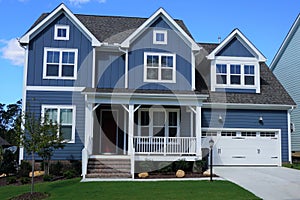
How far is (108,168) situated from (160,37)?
7396mm

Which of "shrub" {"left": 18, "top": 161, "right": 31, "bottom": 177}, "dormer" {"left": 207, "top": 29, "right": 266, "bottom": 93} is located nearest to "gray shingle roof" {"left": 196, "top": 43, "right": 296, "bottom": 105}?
"dormer" {"left": 207, "top": 29, "right": 266, "bottom": 93}

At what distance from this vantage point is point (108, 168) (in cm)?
1527

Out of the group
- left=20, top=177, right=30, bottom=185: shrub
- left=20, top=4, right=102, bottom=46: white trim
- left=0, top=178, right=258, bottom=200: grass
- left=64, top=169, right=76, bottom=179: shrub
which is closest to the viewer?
left=0, top=178, right=258, bottom=200: grass

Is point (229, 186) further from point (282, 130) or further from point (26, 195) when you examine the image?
point (282, 130)

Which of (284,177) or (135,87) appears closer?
(284,177)

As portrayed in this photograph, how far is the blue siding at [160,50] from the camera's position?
17969 millimetres

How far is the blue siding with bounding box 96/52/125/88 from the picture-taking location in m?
18.1

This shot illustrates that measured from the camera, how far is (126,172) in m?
15.1

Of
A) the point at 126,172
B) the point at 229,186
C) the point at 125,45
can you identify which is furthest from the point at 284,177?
the point at 125,45

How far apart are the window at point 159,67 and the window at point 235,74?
350 cm

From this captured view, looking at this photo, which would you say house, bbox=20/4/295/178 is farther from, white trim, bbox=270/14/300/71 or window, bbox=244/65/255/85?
white trim, bbox=270/14/300/71

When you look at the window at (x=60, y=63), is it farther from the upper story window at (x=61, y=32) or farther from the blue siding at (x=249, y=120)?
the blue siding at (x=249, y=120)

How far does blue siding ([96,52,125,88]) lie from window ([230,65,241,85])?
19.7 feet

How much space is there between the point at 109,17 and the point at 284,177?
44.7 feet
